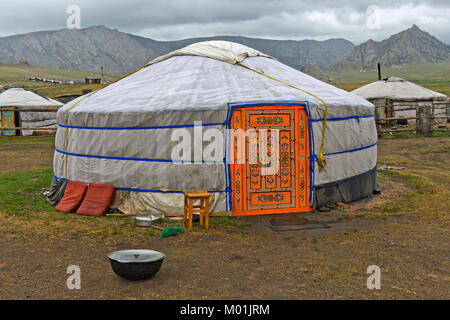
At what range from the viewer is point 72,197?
736 cm

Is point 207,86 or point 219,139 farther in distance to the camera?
point 207,86

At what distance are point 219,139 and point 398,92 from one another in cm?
1734

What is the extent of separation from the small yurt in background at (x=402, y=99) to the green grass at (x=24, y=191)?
15.7 metres

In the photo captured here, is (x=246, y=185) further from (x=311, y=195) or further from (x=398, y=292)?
(x=398, y=292)

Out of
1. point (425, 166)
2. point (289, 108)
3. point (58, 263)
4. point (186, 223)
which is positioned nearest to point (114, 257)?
point (58, 263)

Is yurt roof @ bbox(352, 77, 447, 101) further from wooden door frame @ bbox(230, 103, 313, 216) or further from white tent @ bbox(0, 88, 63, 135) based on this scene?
wooden door frame @ bbox(230, 103, 313, 216)

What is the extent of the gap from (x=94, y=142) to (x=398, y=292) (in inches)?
196

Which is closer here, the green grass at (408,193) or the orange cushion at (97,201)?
the orange cushion at (97,201)

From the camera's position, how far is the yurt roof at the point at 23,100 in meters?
21.0

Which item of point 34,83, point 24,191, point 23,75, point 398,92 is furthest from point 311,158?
point 23,75

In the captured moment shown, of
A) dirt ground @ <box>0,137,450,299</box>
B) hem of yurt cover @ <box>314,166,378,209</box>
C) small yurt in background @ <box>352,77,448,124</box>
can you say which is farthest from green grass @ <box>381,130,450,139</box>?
dirt ground @ <box>0,137,450,299</box>

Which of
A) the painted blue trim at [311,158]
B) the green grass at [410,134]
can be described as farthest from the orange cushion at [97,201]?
the green grass at [410,134]

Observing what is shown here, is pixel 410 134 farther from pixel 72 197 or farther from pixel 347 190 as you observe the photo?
pixel 72 197

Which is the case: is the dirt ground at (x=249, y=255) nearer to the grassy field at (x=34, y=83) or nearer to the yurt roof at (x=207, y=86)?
the yurt roof at (x=207, y=86)
